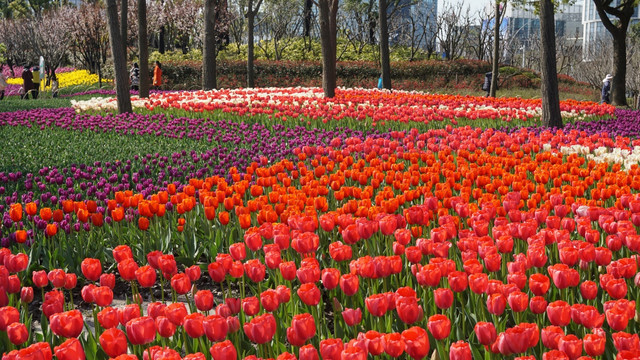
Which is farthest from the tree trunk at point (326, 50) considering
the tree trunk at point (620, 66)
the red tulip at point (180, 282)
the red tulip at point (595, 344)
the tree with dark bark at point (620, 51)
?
the red tulip at point (595, 344)

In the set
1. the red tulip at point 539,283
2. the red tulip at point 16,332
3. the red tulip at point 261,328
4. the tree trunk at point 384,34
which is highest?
the tree trunk at point 384,34

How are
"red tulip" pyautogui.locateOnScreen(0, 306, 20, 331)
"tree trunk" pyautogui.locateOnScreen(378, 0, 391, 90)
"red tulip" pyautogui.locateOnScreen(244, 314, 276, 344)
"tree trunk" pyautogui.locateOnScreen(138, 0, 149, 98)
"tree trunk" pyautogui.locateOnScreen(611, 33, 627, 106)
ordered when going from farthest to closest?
"tree trunk" pyautogui.locateOnScreen(378, 0, 391, 90)
"tree trunk" pyautogui.locateOnScreen(611, 33, 627, 106)
"tree trunk" pyautogui.locateOnScreen(138, 0, 149, 98)
"red tulip" pyautogui.locateOnScreen(0, 306, 20, 331)
"red tulip" pyautogui.locateOnScreen(244, 314, 276, 344)

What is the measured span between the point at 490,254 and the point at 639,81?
77.1 feet

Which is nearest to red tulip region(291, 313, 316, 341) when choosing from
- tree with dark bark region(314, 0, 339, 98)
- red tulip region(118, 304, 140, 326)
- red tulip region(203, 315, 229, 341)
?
red tulip region(203, 315, 229, 341)

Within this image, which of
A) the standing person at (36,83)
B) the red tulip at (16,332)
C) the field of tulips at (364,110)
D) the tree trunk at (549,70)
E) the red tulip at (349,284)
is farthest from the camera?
the standing person at (36,83)

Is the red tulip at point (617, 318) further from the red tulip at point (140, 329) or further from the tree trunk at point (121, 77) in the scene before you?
the tree trunk at point (121, 77)

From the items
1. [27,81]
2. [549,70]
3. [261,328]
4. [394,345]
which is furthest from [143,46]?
[394,345]

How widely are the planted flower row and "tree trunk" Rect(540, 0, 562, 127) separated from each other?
553 centimetres

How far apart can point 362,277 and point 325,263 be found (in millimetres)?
666

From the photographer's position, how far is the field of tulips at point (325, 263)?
2.36 metres

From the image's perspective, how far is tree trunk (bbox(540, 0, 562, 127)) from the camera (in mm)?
11165

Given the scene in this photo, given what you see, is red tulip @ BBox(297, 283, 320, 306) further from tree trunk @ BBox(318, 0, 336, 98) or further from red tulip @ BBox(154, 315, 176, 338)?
tree trunk @ BBox(318, 0, 336, 98)

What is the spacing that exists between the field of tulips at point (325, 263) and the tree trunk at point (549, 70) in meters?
2.37

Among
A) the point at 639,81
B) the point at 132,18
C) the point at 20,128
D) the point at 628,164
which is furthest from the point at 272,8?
the point at 628,164
